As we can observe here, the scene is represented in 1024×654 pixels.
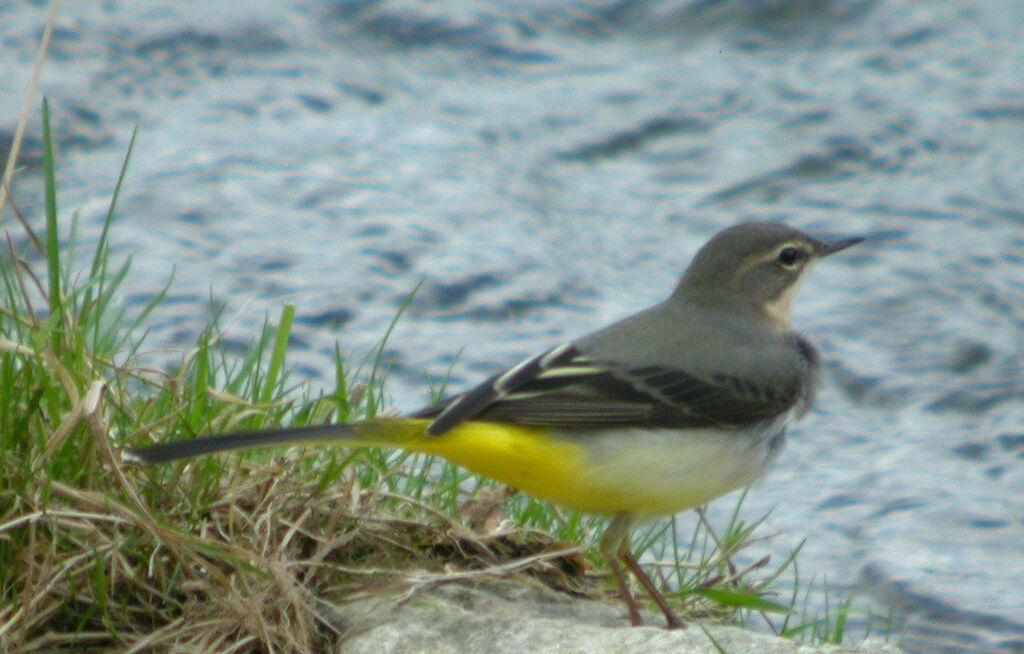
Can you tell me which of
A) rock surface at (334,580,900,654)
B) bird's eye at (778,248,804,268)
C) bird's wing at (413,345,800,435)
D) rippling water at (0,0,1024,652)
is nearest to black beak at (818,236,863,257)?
bird's eye at (778,248,804,268)

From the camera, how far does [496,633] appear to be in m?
3.78

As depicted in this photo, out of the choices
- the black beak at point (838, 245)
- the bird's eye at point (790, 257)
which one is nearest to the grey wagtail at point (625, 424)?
the bird's eye at point (790, 257)

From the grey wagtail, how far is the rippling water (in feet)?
7.24

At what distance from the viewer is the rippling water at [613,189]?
7.62 meters

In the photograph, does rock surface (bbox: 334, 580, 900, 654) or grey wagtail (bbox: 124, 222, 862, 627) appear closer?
rock surface (bbox: 334, 580, 900, 654)

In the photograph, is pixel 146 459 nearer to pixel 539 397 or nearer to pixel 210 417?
pixel 210 417

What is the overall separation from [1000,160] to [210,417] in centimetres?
676

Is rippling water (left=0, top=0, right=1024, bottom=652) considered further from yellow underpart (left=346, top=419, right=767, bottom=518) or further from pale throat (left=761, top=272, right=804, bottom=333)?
yellow underpart (left=346, top=419, right=767, bottom=518)

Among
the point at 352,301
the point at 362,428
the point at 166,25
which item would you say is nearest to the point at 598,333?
the point at 362,428

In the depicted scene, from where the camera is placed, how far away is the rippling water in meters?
7.62

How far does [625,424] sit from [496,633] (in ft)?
3.24

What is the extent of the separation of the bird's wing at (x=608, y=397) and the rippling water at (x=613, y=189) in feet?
7.74

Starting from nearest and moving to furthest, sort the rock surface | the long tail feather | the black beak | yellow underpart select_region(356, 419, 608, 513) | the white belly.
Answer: the rock surface → the long tail feather → yellow underpart select_region(356, 419, 608, 513) → the white belly → the black beak

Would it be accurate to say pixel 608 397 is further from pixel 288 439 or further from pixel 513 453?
pixel 288 439
